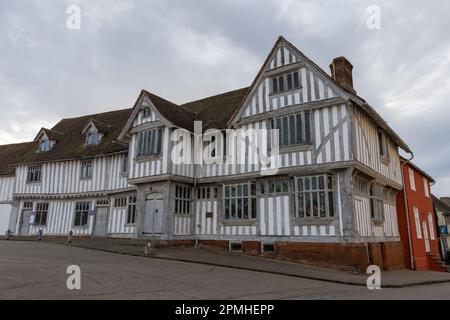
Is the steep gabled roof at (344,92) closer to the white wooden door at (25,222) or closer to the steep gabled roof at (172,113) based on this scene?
the steep gabled roof at (172,113)

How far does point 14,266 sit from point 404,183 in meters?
18.9

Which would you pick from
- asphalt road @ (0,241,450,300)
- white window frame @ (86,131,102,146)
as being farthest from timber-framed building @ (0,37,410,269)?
asphalt road @ (0,241,450,300)

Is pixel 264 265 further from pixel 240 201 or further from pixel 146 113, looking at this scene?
pixel 146 113

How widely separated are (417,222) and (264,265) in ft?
39.6

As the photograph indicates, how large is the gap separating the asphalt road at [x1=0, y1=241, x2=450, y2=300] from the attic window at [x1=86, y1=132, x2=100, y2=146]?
1408 centimetres

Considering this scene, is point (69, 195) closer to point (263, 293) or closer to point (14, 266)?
point (14, 266)

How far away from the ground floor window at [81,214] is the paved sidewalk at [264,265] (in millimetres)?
6084

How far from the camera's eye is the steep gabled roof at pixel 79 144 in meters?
23.5

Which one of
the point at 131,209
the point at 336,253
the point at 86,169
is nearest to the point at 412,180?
the point at 336,253

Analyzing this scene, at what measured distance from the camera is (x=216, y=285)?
348 inches

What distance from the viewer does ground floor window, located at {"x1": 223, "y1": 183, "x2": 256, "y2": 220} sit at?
16516 millimetres

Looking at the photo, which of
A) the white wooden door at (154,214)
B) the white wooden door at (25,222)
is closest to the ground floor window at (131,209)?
the white wooden door at (154,214)

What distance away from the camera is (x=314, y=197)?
14.6 meters
